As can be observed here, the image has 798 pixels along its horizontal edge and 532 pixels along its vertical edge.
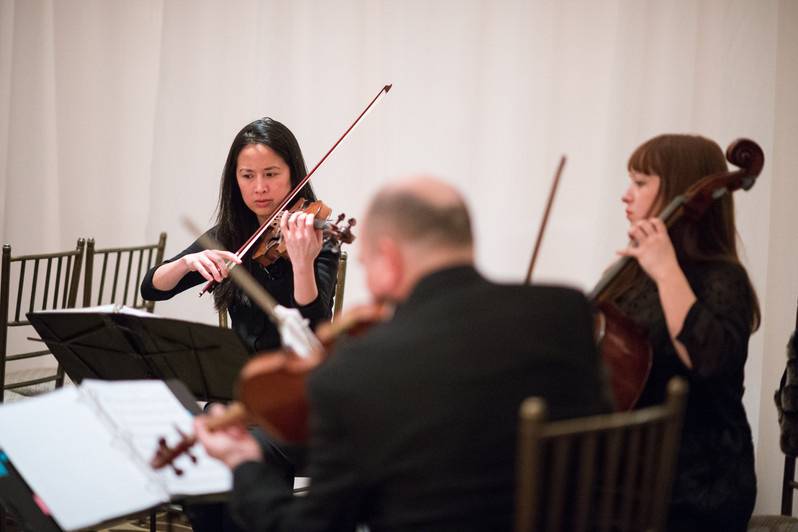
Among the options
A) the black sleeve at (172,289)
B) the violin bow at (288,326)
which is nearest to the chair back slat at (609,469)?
the violin bow at (288,326)

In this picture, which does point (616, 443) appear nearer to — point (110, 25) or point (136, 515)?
point (136, 515)

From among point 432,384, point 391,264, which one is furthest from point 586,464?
point 391,264

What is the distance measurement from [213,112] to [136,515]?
241 centimetres

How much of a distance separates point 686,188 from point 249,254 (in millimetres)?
1099

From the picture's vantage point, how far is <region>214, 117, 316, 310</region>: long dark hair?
2.36 metres

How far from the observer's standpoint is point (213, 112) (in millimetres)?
3590

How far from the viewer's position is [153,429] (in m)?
1.44

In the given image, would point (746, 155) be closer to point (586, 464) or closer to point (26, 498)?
point (586, 464)

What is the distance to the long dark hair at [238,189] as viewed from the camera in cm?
236

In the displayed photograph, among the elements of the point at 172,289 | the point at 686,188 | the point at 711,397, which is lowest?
the point at 711,397

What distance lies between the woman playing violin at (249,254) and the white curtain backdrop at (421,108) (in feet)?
3.33

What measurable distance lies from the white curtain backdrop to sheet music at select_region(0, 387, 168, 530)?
1.95 m

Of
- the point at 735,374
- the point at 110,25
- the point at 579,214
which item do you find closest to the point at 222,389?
the point at 735,374

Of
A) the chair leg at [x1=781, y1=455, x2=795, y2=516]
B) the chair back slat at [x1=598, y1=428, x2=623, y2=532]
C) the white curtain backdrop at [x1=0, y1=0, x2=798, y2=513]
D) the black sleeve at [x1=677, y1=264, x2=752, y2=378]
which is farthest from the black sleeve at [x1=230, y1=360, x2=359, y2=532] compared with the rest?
the white curtain backdrop at [x1=0, y1=0, x2=798, y2=513]
